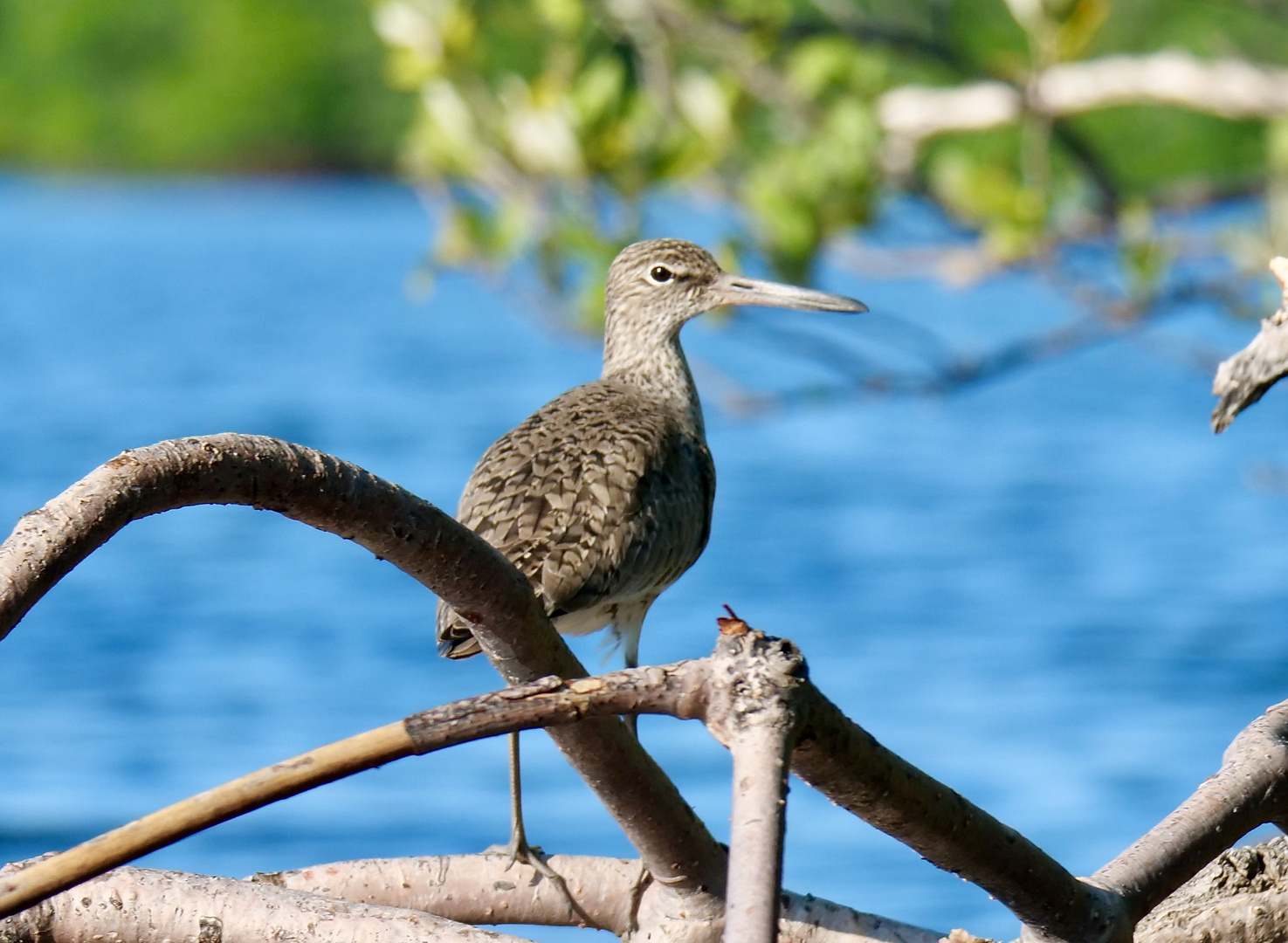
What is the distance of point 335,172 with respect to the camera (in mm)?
32250

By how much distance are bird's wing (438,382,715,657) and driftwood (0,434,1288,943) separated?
52 centimetres

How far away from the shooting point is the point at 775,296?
401 centimetres

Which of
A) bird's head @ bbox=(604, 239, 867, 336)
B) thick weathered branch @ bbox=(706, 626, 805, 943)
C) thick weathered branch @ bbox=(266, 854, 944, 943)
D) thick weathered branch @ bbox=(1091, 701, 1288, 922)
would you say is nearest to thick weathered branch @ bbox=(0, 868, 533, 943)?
thick weathered branch @ bbox=(266, 854, 944, 943)

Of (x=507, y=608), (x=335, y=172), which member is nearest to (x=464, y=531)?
(x=507, y=608)

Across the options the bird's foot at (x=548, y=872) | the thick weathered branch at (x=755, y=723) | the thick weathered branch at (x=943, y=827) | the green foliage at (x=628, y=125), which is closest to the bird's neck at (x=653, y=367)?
the green foliage at (x=628, y=125)

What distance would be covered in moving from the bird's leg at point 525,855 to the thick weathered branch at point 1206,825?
0.88 m

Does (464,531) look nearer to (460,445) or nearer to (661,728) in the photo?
(661,728)

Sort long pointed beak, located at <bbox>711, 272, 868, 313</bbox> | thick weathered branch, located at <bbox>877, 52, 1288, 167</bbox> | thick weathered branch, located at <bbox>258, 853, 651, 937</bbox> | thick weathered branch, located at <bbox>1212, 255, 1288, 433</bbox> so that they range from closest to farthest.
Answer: thick weathered branch, located at <bbox>1212, 255, 1288, 433</bbox> < thick weathered branch, located at <bbox>258, 853, 651, 937</bbox> < long pointed beak, located at <bbox>711, 272, 868, 313</bbox> < thick weathered branch, located at <bbox>877, 52, 1288, 167</bbox>

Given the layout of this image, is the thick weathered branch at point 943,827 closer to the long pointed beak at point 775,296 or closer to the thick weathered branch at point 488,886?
the thick weathered branch at point 488,886

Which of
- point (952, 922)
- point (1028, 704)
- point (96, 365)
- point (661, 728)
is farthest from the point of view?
point (96, 365)

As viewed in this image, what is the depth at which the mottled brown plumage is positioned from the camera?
307cm

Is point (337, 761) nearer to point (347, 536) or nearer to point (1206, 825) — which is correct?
point (347, 536)

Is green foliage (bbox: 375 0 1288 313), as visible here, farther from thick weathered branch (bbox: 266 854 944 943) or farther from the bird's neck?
thick weathered branch (bbox: 266 854 944 943)

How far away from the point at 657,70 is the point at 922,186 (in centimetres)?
92
